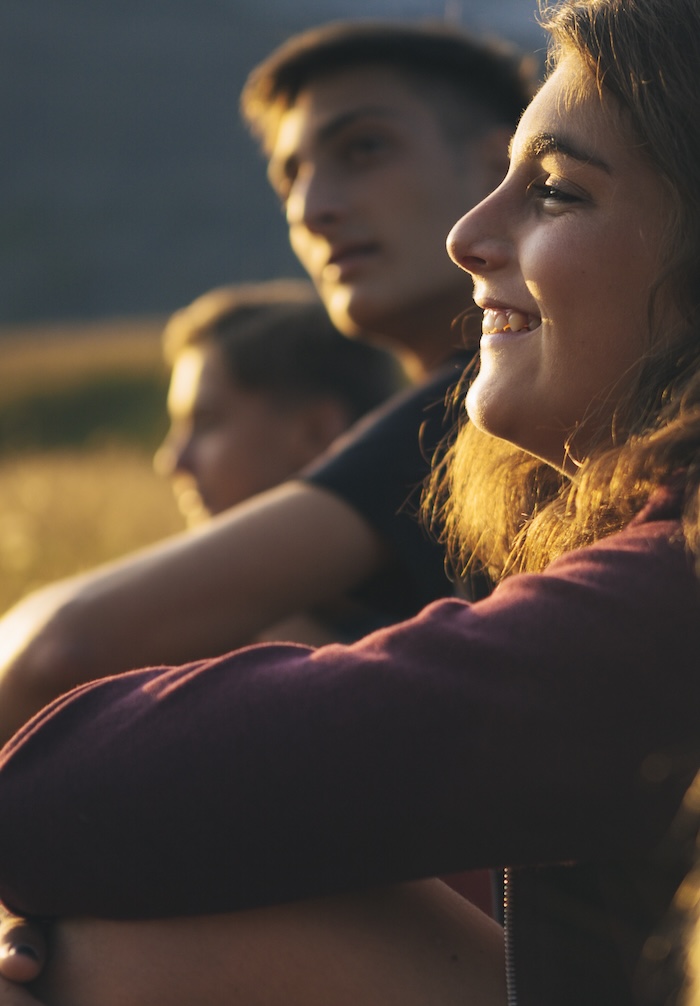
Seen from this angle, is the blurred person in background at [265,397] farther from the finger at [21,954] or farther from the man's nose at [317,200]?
the finger at [21,954]

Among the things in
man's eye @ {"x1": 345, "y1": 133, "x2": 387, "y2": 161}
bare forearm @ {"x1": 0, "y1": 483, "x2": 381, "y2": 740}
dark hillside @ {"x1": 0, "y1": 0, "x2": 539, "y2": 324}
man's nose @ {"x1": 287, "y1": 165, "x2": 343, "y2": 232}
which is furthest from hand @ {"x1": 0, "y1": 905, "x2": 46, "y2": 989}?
dark hillside @ {"x1": 0, "y1": 0, "x2": 539, "y2": 324}

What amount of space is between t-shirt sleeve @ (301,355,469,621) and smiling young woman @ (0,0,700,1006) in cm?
82

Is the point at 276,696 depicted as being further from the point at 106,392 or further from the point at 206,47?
the point at 206,47

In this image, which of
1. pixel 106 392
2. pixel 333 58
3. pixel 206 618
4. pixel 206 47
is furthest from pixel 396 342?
pixel 206 47

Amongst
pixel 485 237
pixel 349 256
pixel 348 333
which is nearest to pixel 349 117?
pixel 349 256

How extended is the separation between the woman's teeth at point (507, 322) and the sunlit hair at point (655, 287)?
0.57ft

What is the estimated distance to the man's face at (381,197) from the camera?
3309mm

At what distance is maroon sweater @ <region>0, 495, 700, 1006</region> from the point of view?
1.28 meters

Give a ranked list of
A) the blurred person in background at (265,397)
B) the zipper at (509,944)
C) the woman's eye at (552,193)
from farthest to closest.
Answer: the blurred person in background at (265,397) < the woman's eye at (552,193) < the zipper at (509,944)

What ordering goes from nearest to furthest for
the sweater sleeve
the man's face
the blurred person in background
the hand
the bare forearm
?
the sweater sleeve → the hand → the bare forearm → the man's face → the blurred person in background

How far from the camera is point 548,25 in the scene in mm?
1817

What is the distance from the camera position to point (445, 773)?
1302mm

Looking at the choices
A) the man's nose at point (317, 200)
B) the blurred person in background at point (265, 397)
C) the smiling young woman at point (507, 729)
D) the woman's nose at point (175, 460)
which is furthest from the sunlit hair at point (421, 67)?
the smiling young woman at point (507, 729)

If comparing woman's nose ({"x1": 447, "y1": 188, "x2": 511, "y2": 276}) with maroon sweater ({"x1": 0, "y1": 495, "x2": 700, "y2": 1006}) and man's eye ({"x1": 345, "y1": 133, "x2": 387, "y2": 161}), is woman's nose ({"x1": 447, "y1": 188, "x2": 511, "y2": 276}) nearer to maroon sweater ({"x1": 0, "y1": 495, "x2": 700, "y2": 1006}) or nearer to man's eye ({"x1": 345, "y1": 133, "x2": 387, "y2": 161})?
maroon sweater ({"x1": 0, "y1": 495, "x2": 700, "y2": 1006})
